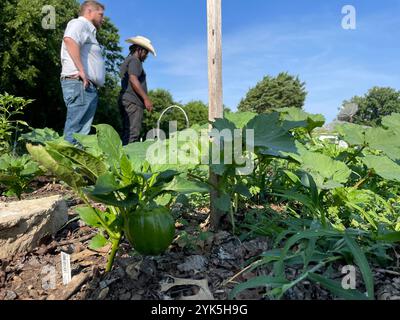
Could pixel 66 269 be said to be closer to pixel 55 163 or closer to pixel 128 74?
pixel 55 163

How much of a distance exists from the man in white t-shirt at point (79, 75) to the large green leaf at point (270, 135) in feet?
7.33

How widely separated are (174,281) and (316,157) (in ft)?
2.44

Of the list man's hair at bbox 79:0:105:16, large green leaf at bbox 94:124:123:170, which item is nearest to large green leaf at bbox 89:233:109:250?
large green leaf at bbox 94:124:123:170

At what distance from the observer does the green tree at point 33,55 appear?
45.3ft

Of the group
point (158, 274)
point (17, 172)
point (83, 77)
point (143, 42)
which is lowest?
point (158, 274)

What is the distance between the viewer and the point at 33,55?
47.6ft

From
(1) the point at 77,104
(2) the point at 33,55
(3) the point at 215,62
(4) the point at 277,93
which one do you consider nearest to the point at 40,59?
(2) the point at 33,55

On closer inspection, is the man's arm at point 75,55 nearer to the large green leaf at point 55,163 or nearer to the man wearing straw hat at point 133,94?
the man wearing straw hat at point 133,94

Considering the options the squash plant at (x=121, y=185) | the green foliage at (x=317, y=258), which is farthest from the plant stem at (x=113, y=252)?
the green foliage at (x=317, y=258)

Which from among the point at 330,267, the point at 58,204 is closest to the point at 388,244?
the point at 330,267

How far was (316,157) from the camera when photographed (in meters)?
1.41

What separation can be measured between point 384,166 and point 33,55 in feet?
51.2

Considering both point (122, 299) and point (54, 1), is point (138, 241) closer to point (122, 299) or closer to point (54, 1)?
point (122, 299)

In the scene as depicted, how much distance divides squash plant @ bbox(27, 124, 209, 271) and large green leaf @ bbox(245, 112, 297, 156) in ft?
0.77
